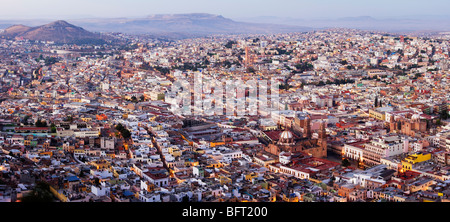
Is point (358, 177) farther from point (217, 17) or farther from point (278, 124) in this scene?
A: point (217, 17)

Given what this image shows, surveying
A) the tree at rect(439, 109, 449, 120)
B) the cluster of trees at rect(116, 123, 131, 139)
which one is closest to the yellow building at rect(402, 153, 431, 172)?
the tree at rect(439, 109, 449, 120)

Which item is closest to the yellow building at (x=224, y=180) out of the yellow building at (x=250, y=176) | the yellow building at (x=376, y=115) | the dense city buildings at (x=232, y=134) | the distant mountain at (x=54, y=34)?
the dense city buildings at (x=232, y=134)

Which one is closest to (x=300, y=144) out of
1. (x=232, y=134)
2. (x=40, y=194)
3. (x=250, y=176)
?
(x=232, y=134)

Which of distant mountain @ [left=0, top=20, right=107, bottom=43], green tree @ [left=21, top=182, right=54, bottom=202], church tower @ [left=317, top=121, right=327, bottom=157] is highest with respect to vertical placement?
distant mountain @ [left=0, top=20, right=107, bottom=43]

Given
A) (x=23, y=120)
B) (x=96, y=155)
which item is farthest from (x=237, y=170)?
(x=23, y=120)

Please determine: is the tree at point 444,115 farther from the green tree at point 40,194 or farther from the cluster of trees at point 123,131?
the green tree at point 40,194

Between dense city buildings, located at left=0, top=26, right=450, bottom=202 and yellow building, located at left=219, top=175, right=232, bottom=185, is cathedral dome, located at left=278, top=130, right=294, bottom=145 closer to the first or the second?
dense city buildings, located at left=0, top=26, right=450, bottom=202
